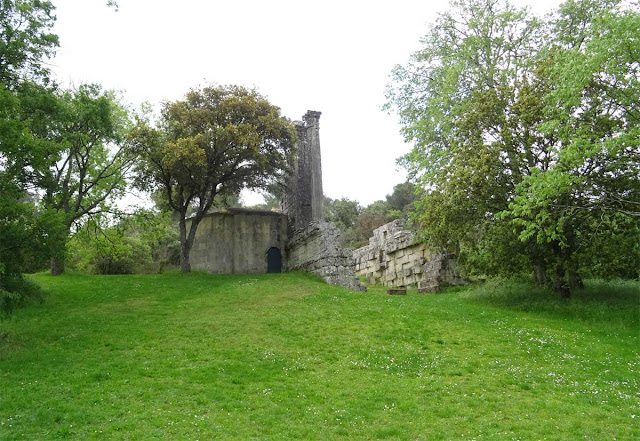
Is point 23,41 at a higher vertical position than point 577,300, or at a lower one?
higher

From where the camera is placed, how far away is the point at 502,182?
59.0 ft

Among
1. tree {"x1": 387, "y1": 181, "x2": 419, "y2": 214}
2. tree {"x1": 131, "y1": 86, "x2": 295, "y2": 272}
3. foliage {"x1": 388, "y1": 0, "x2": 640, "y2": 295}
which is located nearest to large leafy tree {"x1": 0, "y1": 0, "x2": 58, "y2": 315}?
tree {"x1": 131, "y1": 86, "x2": 295, "y2": 272}

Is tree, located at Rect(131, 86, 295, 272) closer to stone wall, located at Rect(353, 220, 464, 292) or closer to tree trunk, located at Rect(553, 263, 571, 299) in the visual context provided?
stone wall, located at Rect(353, 220, 464, 292)

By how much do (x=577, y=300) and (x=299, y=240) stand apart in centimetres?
1561

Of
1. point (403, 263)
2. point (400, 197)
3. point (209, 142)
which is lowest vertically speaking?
point (403, 263)

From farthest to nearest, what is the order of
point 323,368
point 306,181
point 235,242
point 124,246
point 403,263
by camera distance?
point 306,181
point 235,242
point 403,263
point 124,246
point 323,368

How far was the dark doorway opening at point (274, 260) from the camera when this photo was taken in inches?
1217

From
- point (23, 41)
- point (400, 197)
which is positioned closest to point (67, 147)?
point (23, 41)

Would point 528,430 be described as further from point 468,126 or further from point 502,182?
point 468,126

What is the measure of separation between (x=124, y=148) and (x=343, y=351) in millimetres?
18310

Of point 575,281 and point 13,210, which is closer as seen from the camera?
point 13,210

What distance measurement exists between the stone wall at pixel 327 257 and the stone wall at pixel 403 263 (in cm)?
356

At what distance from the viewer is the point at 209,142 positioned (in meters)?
25.1

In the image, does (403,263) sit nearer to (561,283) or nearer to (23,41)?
(561,283)
